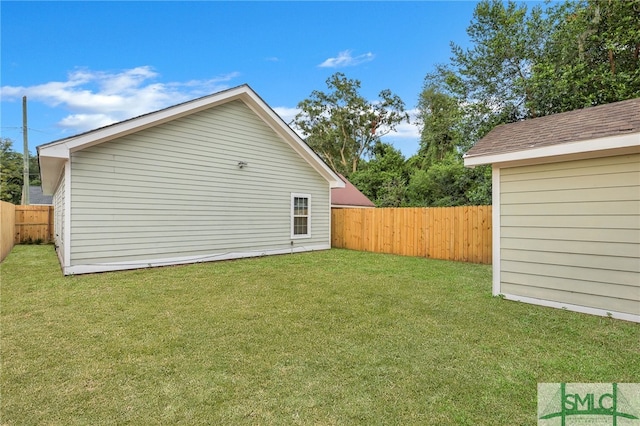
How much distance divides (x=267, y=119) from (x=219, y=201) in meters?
2.96

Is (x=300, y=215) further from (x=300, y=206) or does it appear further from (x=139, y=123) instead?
(x=139, y=123)

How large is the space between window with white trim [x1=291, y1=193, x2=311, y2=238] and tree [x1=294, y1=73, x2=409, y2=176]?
17590 millimetres

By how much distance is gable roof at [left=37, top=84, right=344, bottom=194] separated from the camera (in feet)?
20.2

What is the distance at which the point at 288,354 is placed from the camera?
2979 millimetres

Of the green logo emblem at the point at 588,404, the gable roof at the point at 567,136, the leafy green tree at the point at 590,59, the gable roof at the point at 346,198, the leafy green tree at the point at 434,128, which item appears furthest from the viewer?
the leafy green tree at the point at 434,128

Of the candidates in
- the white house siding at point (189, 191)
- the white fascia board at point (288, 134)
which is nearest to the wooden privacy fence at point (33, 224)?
the white house siding at point (189, 191)

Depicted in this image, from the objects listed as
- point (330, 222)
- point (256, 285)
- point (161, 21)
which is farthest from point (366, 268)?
point (161, 21)

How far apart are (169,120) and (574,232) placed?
27.2ft

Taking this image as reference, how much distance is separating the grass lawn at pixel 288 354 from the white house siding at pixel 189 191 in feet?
5.72

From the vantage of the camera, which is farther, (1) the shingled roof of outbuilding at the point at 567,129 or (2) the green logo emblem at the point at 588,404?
(1) the shingled roof of outbuilding at the point at 567,129

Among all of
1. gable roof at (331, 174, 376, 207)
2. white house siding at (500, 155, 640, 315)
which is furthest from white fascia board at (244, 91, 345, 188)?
white house siding at (500, 155, 640, 315)

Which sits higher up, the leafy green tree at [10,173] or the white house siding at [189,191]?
the leafy green tree at [10,173]

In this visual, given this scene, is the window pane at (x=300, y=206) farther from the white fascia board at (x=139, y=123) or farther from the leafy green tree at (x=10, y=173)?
the leafy green tree at (x=10, y=173)

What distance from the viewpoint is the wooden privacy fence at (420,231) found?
8523mm
